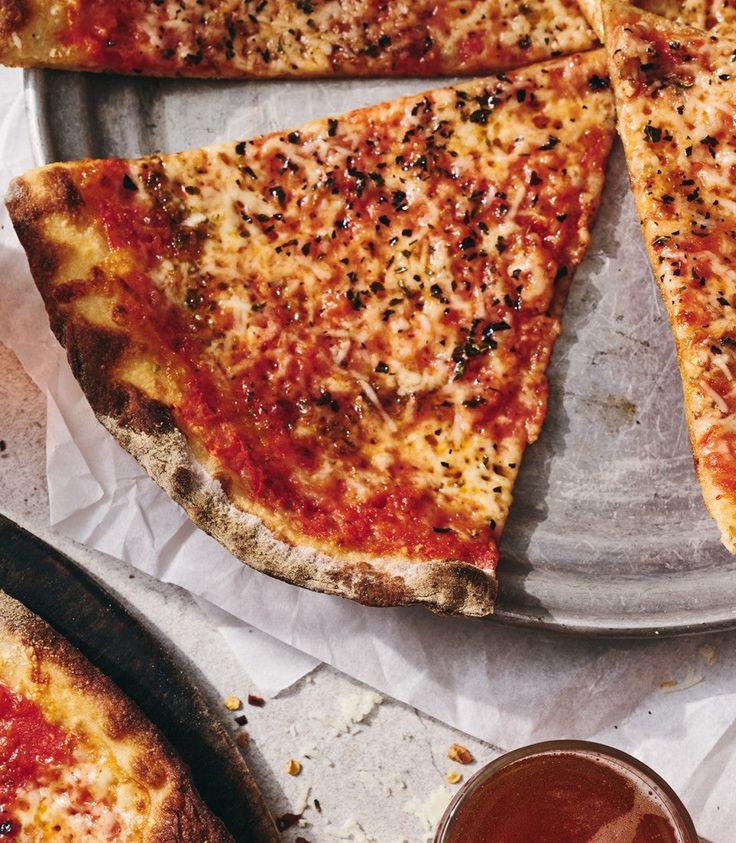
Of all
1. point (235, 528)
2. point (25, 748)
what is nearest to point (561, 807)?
point (235, 528)

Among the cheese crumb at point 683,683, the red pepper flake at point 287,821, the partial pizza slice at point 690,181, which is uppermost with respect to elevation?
the partial pizza slice at point 690,181

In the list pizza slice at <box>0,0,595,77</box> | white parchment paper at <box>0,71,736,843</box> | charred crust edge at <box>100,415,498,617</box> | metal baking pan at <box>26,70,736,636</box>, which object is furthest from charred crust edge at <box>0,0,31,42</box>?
charred crust edge at <box>100,415,498,617</box>

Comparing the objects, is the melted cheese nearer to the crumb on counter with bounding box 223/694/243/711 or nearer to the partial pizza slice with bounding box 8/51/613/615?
the partial pizza slice with bounding box 8/51/613/615

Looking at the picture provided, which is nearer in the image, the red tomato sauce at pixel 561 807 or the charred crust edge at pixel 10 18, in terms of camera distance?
the red tomato sauce at pixel 561 807

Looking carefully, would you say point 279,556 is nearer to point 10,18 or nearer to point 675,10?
point 10,18

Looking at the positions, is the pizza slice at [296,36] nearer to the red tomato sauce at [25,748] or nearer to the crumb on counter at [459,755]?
the red tomato sauce at [25,748]

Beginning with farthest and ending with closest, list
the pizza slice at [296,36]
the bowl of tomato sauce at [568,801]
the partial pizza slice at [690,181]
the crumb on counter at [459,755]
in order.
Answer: the crumb on counter at [459,755] < the pizza slice at [296,36] < the partial pizza slice at [690,181] < the bowl of tomato sauce at [568,801]

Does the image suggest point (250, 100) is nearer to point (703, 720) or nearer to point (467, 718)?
point (467, 718)

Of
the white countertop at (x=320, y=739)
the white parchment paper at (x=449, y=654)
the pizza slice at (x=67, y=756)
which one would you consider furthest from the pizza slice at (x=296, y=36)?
the pizza slice at (x=67, y=756)
